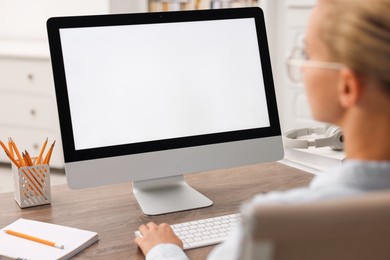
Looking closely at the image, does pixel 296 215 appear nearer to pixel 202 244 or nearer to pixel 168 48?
pixel 202 244

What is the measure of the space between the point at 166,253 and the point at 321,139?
0.81 meters

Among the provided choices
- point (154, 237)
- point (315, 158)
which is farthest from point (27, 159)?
point (315, 158)

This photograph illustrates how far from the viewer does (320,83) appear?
1.00 meters

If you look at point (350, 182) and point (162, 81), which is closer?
point (350, 182)

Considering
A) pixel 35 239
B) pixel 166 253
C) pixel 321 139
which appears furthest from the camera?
pixel 321 139

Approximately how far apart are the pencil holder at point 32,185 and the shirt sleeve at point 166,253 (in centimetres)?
49

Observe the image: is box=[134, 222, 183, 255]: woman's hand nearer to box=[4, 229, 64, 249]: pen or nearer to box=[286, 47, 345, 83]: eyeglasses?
box=[4, 229, 64, 249]: pen

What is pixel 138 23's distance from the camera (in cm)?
170

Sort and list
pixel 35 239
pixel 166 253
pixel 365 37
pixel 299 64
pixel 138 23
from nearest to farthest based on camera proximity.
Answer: pixel 365 37 → pixel 299 64 → pixel 166 253 → pixel 35 239 → pixel 138 23

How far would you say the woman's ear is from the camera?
3.03 ft

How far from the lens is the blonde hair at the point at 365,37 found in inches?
34.7

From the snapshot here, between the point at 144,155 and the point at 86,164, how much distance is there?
0.15 metres

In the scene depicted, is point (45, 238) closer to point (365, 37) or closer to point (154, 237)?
point (154, 237)

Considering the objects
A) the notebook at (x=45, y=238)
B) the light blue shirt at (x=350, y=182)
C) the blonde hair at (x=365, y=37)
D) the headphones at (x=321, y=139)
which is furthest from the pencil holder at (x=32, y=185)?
the blonde hair at (x=365, y=37)
